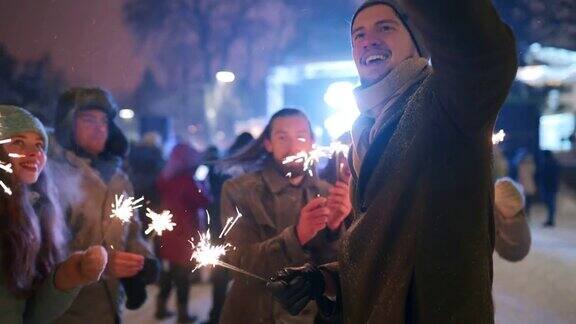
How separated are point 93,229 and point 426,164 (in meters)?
2.28

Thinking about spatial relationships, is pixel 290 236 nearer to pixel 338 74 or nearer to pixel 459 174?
pixel 459 174

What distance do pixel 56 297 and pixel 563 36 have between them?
35.6 ft

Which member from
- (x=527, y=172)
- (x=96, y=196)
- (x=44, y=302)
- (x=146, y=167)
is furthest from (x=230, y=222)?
(x=527, y=172)

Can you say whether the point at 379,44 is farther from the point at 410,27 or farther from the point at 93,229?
the point at 93,229

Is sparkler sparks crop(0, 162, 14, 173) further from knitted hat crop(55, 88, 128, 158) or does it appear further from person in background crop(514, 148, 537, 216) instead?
person in background crop(514, 148, 537, 216)

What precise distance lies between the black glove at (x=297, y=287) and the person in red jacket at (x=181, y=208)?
140 inches

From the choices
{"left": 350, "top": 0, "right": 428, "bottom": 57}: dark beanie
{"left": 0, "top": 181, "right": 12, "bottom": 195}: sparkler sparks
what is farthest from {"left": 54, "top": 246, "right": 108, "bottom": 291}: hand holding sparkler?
{"left": 350, "top": 0, "right": 428, "bottom": 57}: dark beanie

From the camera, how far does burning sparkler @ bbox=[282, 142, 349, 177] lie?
8.48 ft

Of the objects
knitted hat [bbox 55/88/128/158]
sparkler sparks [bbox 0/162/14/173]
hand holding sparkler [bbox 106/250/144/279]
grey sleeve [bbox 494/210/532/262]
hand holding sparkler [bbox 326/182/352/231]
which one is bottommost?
hand holding sparkler [bbox 106/250/144/279]

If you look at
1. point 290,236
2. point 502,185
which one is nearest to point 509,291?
point 502,185

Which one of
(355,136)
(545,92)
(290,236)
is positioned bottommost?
(290,236)

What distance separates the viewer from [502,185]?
2.99m

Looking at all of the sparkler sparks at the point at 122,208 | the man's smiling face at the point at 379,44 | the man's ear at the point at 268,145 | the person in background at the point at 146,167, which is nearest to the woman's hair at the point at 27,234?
the sparkler sparks at the point at 122,208

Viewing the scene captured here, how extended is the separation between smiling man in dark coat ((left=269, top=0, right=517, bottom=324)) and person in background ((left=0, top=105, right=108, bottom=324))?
137cm
